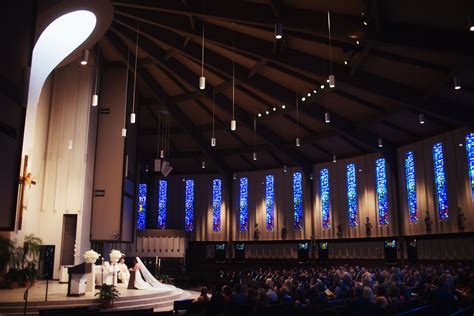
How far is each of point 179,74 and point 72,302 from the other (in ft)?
26.0

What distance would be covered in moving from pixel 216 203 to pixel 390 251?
1006 cm

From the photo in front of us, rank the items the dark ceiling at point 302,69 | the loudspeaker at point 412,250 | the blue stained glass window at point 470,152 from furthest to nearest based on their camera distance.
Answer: the loudspeaker at point 412,250, the blue stained glass window at point 470,152, the dark ceiling at point 302,69

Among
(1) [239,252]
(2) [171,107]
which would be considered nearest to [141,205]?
(1) [239,252]

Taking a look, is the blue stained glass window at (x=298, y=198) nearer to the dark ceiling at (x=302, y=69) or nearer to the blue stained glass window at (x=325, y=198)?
the dark ceiling at (x=302, y=69)

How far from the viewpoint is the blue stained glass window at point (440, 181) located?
1711 cm

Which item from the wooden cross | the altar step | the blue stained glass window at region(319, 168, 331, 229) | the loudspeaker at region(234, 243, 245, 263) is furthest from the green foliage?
the loudspeaker at region(234, 243, 245, 263)

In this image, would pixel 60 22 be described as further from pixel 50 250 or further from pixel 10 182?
pixel 50 250

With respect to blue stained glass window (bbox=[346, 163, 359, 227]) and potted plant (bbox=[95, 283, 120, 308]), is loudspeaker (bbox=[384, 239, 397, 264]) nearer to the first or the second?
blue stained glass window (bbox=[346, 163, 359, 227])

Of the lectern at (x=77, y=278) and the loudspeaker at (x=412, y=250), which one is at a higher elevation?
the loudspeaker at (x=412, y=250)

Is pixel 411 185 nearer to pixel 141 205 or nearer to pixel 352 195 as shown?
pixel 352 195

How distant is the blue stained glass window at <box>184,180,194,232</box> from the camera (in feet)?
85.5

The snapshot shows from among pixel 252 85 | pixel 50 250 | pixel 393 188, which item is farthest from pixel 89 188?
pixel 393 188

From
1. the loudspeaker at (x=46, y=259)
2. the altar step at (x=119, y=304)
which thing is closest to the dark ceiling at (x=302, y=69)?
the altar step at (x=119, y=304)

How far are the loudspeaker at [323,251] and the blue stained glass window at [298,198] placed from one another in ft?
4.59
